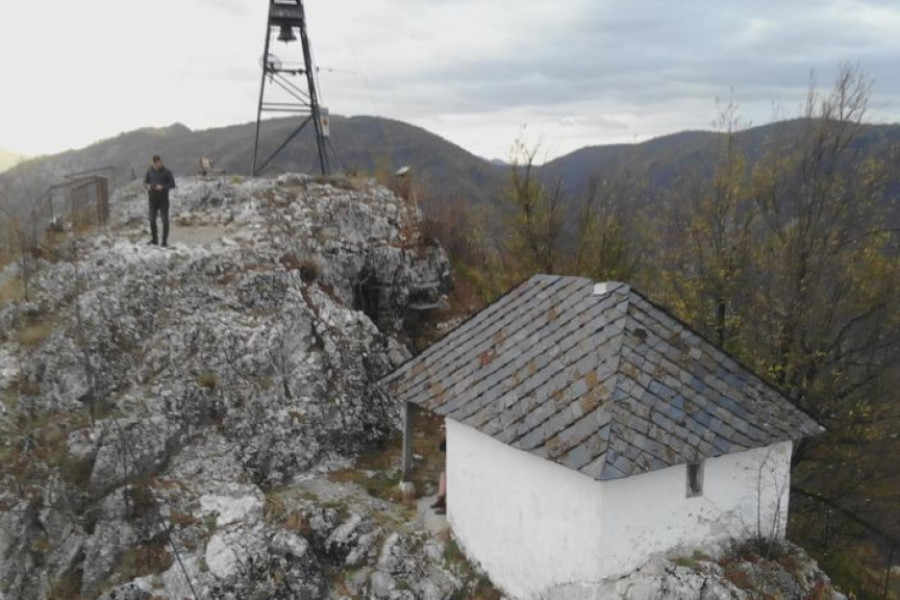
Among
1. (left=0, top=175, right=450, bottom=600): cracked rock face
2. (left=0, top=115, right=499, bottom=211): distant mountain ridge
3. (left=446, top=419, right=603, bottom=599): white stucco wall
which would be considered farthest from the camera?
(left=0, top=115, right=499, bottom=211): distant mountain ridge

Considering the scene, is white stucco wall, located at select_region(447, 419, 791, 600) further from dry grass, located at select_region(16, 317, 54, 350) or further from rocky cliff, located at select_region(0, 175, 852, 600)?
dry grass, located at select_region(16, 317, 54, 350)

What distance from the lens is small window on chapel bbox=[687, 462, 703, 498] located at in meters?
8.54

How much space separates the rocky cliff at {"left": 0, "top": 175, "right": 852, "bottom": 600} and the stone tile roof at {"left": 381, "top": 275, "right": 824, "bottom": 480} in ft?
6.14

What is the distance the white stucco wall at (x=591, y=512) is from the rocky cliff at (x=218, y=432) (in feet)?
1.27

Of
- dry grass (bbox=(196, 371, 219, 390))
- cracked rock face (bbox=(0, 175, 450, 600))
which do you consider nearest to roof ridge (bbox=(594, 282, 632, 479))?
cracked rock face (bbox=(0, 175, 450, 600))

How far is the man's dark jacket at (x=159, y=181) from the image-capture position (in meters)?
14.6

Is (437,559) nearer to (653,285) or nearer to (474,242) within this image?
(653,285)

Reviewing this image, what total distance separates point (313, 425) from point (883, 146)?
15.4 metres

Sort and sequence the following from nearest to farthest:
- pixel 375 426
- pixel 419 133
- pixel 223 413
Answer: pixel 223 413 < pixel 375 426 < pixel 419 133

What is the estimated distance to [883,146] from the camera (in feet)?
50.8

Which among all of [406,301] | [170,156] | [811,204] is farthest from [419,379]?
[170,156]

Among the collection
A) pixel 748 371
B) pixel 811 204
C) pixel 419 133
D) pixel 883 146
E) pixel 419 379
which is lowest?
pixel 419 379

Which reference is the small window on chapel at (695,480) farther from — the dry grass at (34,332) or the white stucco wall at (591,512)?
the dry grass at (34,332)

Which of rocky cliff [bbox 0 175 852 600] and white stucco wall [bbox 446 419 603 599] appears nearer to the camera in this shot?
white stucco wall [bbox 446 419 603 599]
